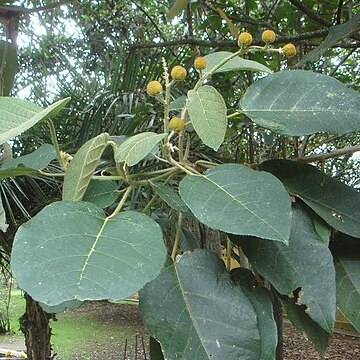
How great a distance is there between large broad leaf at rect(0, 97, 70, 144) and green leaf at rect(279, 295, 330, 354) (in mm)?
234

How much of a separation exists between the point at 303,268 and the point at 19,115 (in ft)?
0.81

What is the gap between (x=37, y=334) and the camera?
2.53 metres

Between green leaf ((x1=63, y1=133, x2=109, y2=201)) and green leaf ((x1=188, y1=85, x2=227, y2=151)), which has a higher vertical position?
green leaf ((x1=188, y1=85, x2=227, y2=151))

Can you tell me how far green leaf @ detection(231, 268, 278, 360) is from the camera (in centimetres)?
38

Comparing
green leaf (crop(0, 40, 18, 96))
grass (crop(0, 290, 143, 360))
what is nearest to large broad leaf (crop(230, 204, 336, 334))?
green leaf (crop(0, 40, 18, 96))

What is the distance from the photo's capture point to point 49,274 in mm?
282

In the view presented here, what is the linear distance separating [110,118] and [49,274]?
1.89 m

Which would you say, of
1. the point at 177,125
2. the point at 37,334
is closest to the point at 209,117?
the point at 177,125

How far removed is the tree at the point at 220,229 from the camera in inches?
11.8

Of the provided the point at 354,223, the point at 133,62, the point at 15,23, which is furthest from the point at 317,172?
the point at 133,62

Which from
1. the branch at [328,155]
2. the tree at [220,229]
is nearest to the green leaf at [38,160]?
the tree at [220,229]

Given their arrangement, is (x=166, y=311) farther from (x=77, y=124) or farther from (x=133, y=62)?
(x=77, y=124)

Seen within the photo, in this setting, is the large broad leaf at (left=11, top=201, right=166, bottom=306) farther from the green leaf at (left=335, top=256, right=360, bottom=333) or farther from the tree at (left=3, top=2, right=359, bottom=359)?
the green leaf at (left=335, top=256, right=360, bottom=333)

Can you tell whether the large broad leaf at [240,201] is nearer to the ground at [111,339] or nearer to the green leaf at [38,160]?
the green leaf at [38,160]
